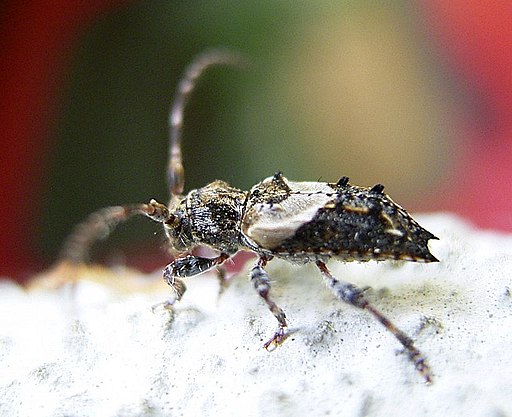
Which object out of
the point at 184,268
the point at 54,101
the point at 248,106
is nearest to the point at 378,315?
the point at 184,268

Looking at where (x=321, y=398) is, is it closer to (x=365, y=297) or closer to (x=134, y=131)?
(x=365, y=297)

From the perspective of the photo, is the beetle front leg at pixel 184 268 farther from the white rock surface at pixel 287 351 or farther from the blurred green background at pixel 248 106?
the blurred green background at pixel 248 106

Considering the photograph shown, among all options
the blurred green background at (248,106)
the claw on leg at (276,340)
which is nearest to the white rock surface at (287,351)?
the claw on leg at (276,340)

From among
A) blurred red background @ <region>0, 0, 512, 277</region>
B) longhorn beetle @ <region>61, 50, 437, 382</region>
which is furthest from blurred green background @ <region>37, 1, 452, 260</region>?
longhorn beetle @ <region>61, 50, 437, 382</region>

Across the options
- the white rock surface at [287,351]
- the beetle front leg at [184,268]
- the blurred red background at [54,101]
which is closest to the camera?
the white rock surface at [287,351]

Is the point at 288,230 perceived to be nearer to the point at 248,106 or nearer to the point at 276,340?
the point at 276,340

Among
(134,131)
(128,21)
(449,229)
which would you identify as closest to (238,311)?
(449,229)

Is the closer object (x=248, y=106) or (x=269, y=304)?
(x=269, y=304)
